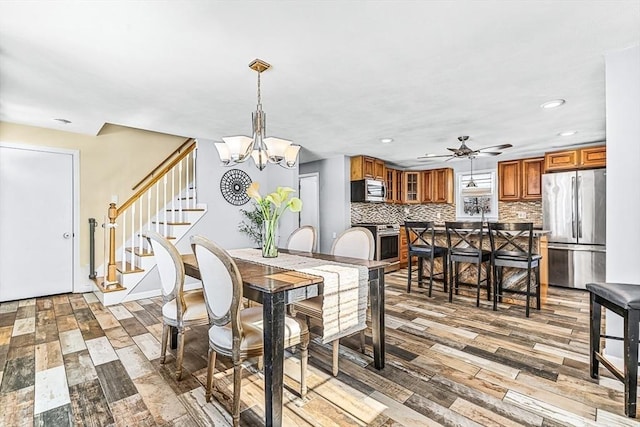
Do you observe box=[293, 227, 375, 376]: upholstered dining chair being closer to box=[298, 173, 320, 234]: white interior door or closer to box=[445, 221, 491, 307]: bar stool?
A: box=[445, 221, 491, 307]: bar stool

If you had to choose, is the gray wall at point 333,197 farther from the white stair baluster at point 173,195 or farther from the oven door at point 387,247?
the white stair baluster at point 173,195

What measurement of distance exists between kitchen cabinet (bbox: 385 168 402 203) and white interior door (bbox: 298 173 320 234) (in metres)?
1.57

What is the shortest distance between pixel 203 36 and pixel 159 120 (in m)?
2.22

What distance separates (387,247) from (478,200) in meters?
2.21

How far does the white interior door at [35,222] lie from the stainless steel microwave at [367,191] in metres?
4.59

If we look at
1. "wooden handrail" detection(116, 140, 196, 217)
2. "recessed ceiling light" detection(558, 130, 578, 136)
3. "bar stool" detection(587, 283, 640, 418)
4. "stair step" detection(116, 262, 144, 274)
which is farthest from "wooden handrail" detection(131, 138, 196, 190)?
"recessed ceiling light" detection(558, 130, 578, 136)

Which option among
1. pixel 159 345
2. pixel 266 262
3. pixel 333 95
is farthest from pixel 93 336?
pixel 333 95

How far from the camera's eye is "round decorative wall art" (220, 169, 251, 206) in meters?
5.16

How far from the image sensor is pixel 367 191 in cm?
611

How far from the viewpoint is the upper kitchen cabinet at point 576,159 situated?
4.64 meters

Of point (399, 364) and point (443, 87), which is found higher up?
point (443, 87)

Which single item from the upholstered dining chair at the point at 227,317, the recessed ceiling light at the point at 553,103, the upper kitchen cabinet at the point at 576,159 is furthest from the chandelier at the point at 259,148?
the upper kitchen cabinet at the point at 576,159

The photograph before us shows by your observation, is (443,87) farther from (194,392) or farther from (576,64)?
(194,392)

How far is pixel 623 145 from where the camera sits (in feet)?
7.47
